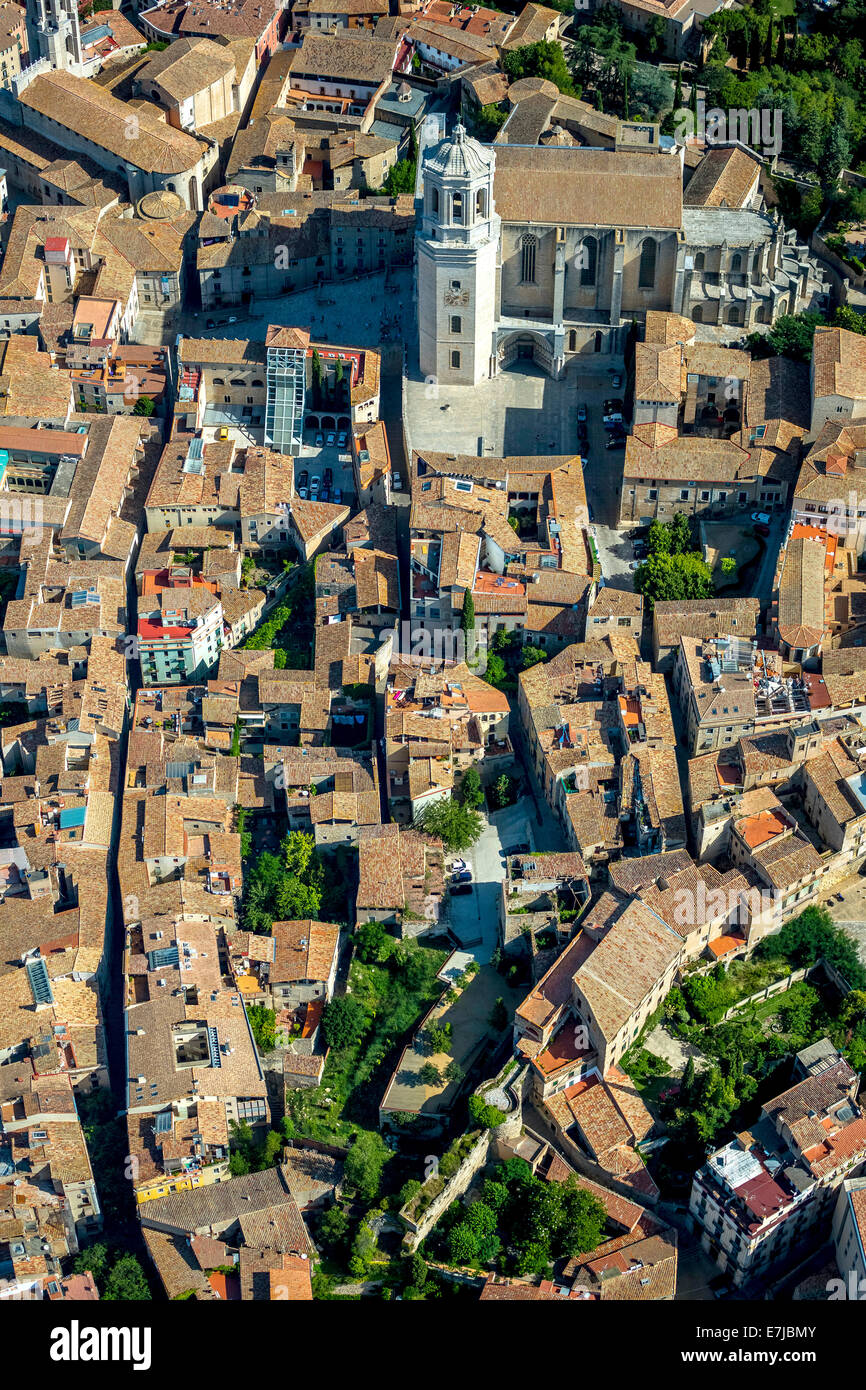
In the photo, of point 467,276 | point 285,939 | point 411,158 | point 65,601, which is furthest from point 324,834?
point 411,158

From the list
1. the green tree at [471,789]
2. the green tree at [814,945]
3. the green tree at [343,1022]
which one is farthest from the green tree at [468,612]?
the green tree at [814,945]

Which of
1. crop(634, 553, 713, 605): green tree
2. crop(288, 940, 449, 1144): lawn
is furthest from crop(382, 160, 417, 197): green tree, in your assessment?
crop(288, 940, 449, 1144): lawn

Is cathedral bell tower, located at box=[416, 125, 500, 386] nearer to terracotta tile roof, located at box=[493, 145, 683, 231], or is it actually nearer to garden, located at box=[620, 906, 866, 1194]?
terracotta tile roof, located at box=[493, 145, 683, 231]

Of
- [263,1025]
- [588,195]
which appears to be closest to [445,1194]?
[263,1025]

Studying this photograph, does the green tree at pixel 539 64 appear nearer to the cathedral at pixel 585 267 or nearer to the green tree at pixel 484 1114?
the cathedral at pixel 585 267

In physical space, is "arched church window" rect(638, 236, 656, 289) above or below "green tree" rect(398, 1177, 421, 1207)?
above

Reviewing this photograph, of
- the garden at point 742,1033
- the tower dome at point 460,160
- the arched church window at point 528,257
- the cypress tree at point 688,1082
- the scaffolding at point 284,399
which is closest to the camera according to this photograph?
the garden at point 742,1033

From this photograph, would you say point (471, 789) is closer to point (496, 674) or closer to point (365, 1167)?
point (496, 674)
